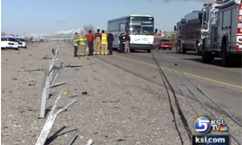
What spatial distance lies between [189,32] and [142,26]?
4.48 meters

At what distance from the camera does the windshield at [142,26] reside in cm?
4050

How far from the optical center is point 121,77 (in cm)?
1606

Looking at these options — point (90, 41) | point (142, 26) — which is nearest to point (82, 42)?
point (90, 41)

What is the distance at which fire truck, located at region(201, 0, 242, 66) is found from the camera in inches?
817

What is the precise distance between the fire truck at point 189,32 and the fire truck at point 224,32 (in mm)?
5212

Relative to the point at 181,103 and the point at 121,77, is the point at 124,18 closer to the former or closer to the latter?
the point at 121,77

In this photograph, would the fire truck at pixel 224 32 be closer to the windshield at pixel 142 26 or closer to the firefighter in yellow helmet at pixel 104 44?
the firefighter in yellow helmet at pixel 104 44

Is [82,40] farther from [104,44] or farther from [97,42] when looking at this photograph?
[104,44]

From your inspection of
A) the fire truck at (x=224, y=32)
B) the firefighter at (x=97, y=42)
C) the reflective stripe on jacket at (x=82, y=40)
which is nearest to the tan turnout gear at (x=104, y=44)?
the firefighter at (x=97, y=42)

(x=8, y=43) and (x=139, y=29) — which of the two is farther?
(x=8, y=43)

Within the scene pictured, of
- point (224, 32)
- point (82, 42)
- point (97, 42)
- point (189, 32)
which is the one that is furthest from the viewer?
point (189, 32)

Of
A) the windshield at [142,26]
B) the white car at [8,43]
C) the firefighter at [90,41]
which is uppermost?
the windshield at [142,26]

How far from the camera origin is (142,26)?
135ft

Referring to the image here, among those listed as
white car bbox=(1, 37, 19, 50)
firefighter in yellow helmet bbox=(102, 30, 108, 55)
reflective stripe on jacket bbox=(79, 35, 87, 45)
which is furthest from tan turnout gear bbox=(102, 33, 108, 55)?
white car bbox=(1, 37, 19, 50)
